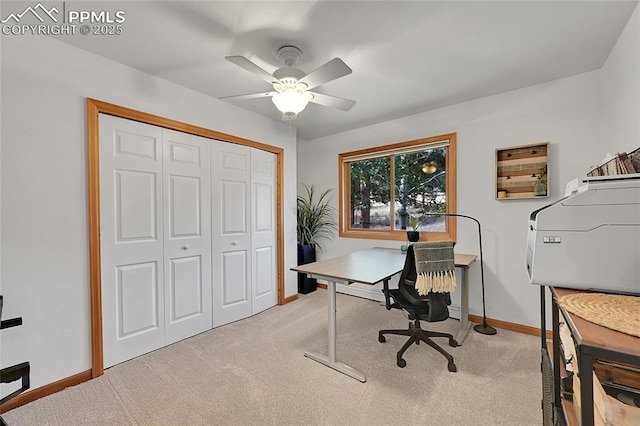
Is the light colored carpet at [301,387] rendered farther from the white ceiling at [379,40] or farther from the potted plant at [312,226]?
the white ceiling at [379,40]

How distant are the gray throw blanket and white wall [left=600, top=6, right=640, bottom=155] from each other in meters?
1.30

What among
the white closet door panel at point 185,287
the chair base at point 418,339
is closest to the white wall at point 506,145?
the chair base at point 418,339

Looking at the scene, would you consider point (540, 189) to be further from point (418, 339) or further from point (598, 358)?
point (598, 358)

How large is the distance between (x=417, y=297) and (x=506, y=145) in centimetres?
186

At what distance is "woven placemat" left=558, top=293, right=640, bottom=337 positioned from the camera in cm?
73

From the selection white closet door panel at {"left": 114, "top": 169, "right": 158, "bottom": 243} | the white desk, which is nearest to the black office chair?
the white desk

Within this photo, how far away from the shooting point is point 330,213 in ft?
14.0

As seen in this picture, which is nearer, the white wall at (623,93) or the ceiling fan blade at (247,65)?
the ceiling fan blade at (247,65)

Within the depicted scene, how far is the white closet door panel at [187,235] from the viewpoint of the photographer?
255 centimetres

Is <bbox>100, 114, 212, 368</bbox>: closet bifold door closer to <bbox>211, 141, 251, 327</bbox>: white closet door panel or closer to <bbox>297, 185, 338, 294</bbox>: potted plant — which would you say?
<bbox>211, 141, 251, 327</bbox>: white closet door panel

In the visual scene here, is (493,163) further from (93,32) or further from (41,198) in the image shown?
(41,198)

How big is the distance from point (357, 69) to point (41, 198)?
2493 millimetres

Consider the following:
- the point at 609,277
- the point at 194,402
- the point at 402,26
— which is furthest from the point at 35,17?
the point at 609,277

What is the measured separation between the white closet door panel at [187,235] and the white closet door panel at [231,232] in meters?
0.09
